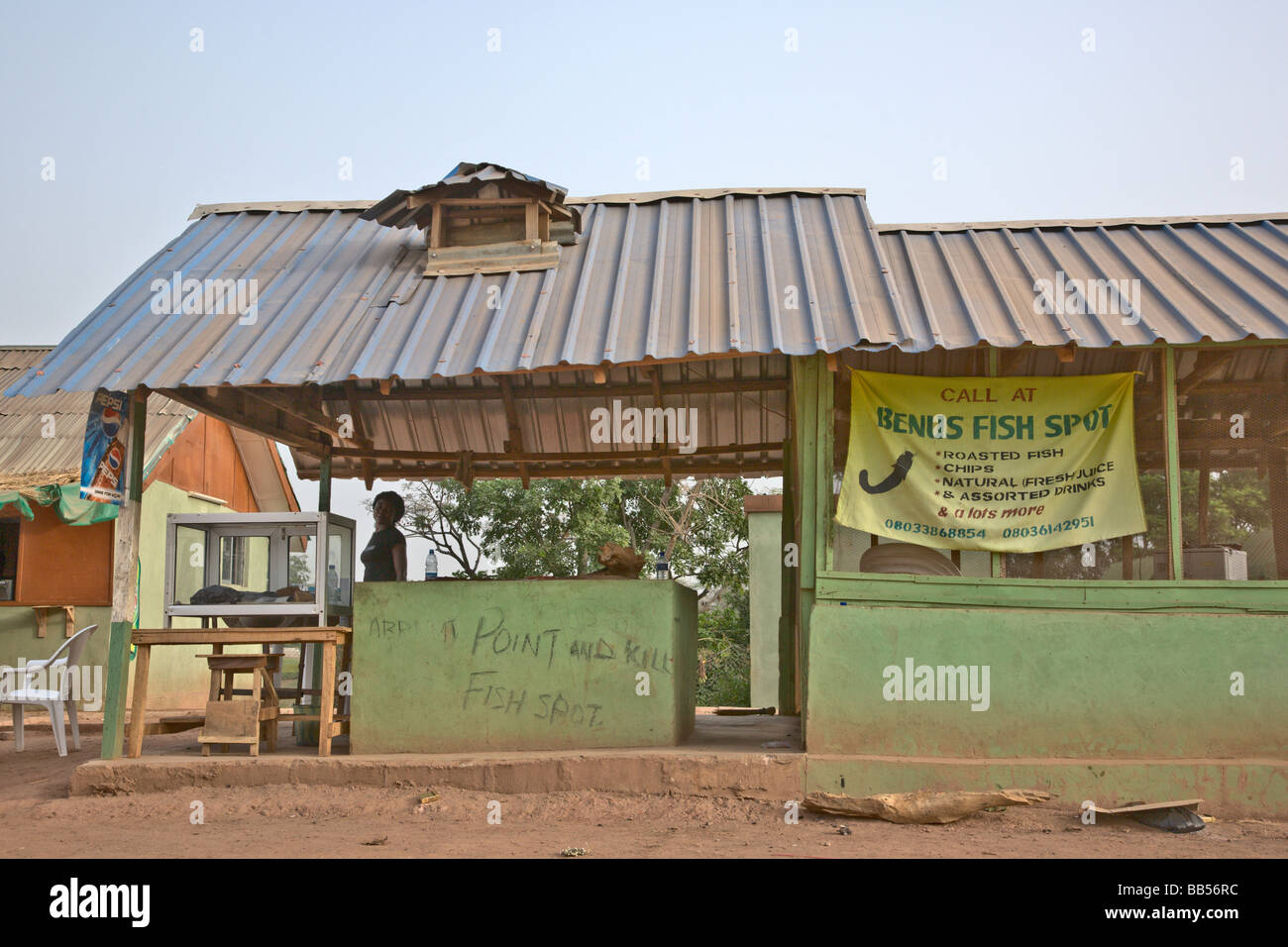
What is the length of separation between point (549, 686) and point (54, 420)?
13.1m

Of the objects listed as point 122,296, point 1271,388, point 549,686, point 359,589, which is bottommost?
point 549,686

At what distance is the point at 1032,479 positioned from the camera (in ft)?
24.4

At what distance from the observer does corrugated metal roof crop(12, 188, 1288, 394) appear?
737 cm

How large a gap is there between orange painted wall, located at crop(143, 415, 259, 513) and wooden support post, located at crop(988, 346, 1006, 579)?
520 inches

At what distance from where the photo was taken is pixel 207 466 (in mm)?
19000

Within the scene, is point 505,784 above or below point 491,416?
below

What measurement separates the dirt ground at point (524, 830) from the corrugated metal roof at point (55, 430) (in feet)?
29.8

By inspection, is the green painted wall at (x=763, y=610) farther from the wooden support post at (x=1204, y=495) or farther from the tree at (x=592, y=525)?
the wooden support post at (x=1204, y=495)

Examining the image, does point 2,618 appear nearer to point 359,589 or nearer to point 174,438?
point 174,438

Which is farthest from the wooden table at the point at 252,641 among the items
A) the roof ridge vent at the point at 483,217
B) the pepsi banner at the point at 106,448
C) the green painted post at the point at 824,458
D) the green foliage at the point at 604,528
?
the green foliage at the point at 604,528

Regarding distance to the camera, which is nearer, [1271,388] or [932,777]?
[932,777]
